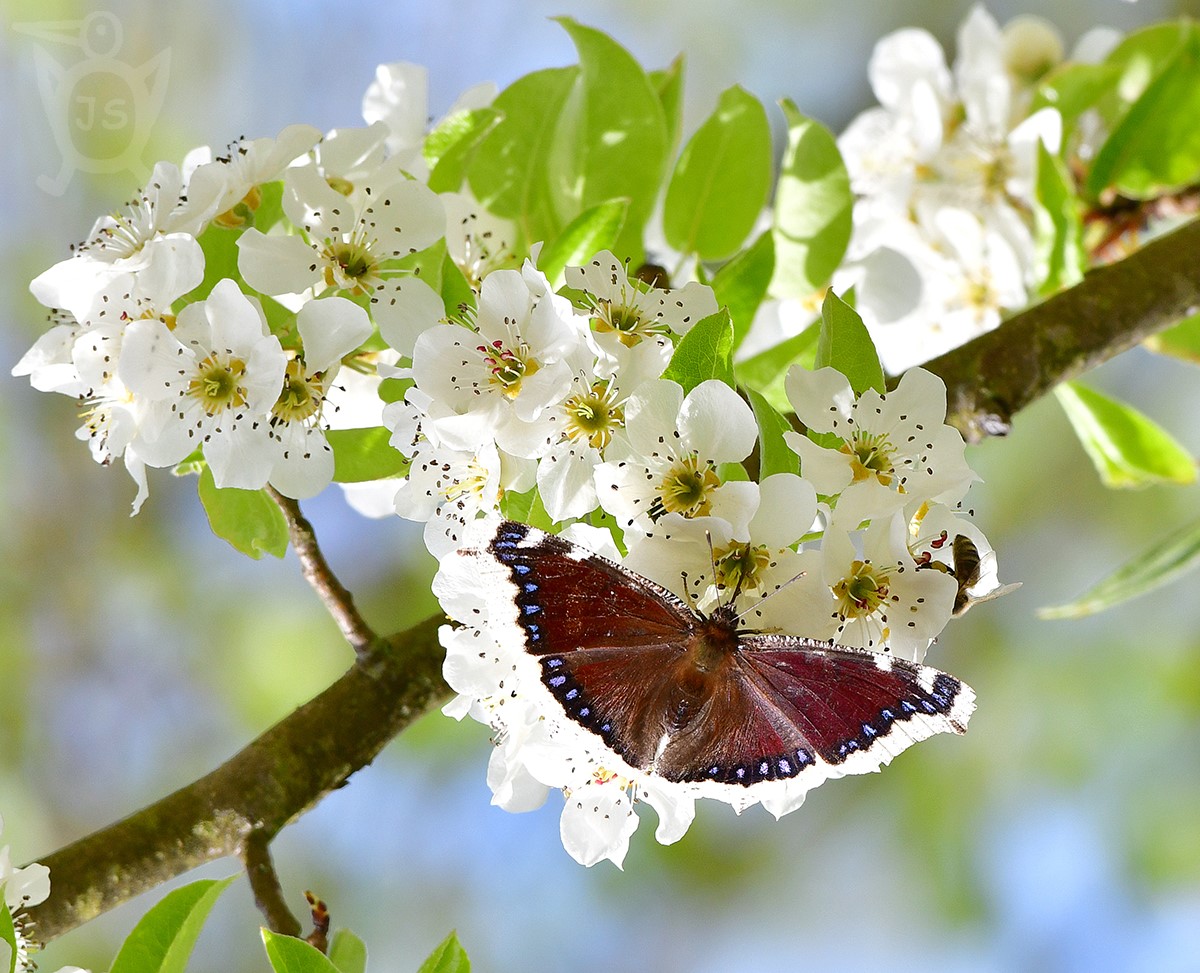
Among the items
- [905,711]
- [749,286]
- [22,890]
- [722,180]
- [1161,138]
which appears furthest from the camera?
[1161,138]

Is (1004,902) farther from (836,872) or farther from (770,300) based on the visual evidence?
(770,300)

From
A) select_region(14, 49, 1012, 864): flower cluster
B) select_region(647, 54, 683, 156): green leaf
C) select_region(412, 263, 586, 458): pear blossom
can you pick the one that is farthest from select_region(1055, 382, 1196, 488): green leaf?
select_region(412, 263, 586, 458): pear blossom

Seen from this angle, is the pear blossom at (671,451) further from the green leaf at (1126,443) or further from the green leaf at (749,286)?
the green leaf at (1126,443)

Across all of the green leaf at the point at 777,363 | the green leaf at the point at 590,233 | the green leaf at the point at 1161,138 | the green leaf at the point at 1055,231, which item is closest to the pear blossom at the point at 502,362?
the green leaf at the point at 590,233

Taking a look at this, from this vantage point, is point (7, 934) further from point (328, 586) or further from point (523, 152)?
point (523, 152)

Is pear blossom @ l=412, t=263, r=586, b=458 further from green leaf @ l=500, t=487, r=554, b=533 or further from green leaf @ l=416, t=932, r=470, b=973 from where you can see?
green leaf @ l=416, t=932, r=470, b=973

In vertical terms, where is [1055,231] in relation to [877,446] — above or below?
above

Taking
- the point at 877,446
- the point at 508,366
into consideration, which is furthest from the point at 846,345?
the point at 508,366

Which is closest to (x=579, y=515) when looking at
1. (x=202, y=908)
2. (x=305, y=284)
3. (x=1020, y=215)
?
(x=305, y=284)
